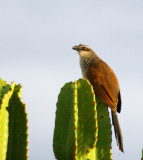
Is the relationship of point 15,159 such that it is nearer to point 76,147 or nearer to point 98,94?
point 76,147

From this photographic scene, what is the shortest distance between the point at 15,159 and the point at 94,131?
3.31 ft

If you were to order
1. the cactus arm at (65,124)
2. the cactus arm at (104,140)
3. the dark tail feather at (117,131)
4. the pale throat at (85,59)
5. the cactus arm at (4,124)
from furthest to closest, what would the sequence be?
the pale throat at (85,59)
the dark tail feather at (117,131)
the cactus arm at (104,140)
the cactus arm at (65,124)
the cactus arm at (4,124)

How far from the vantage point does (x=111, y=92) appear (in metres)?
7.29

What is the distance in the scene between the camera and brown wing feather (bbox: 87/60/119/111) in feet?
23.0

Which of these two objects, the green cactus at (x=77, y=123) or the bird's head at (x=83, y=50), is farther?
the bird's head at (x=83, y=50)

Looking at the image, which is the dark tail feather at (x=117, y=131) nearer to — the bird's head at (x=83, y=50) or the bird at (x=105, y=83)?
the bird at (x=105, y=83)

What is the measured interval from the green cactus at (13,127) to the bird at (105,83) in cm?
258

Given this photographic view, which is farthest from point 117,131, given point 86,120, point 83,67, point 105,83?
point 86,120

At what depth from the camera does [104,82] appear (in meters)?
7.54

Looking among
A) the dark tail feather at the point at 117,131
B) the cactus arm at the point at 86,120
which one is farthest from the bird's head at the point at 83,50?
the cactus arm at the point at 86,120

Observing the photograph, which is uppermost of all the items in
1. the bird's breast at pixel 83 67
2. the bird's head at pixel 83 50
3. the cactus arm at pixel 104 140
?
the bird's head at pixel 83 50

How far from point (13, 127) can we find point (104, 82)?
12.9 ft

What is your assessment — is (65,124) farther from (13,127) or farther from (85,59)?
(85,59)

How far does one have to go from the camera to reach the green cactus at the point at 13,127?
3.77 meters
